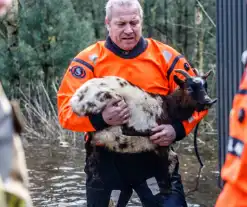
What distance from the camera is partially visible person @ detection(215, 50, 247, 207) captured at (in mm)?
1979

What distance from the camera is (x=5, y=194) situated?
5.90 feet

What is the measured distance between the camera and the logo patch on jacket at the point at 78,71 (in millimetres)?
4544

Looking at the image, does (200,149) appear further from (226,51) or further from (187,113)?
(187,113)

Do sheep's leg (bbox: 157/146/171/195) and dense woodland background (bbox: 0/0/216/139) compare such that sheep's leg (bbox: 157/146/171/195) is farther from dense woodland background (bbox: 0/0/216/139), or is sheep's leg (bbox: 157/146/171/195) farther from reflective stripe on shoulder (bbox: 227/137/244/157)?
dense woodland background (bbox: 0/0/216/139)

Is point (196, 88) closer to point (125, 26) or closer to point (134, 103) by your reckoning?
point (134, 103)

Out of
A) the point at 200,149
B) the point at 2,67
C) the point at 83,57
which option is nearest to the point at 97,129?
the point at 83,57

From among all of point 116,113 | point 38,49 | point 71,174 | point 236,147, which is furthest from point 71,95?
point 38,49

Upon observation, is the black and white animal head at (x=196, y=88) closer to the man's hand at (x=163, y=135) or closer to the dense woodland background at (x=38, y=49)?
the man's hand at (x=163, y=135)

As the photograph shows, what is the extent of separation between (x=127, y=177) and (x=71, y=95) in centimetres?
70

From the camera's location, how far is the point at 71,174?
27.8ft

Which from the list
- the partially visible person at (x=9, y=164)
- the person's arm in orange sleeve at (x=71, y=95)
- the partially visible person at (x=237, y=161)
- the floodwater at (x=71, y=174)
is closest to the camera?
Answer: the partially visible person at (x=9, y=164)

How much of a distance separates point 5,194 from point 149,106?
267cm

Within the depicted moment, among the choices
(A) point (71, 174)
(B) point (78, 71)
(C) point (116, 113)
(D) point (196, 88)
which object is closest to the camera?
(C) point (116, 113)

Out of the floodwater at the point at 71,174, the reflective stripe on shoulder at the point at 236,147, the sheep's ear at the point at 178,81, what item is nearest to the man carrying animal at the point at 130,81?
the sheep's ear at the point at 178,81
